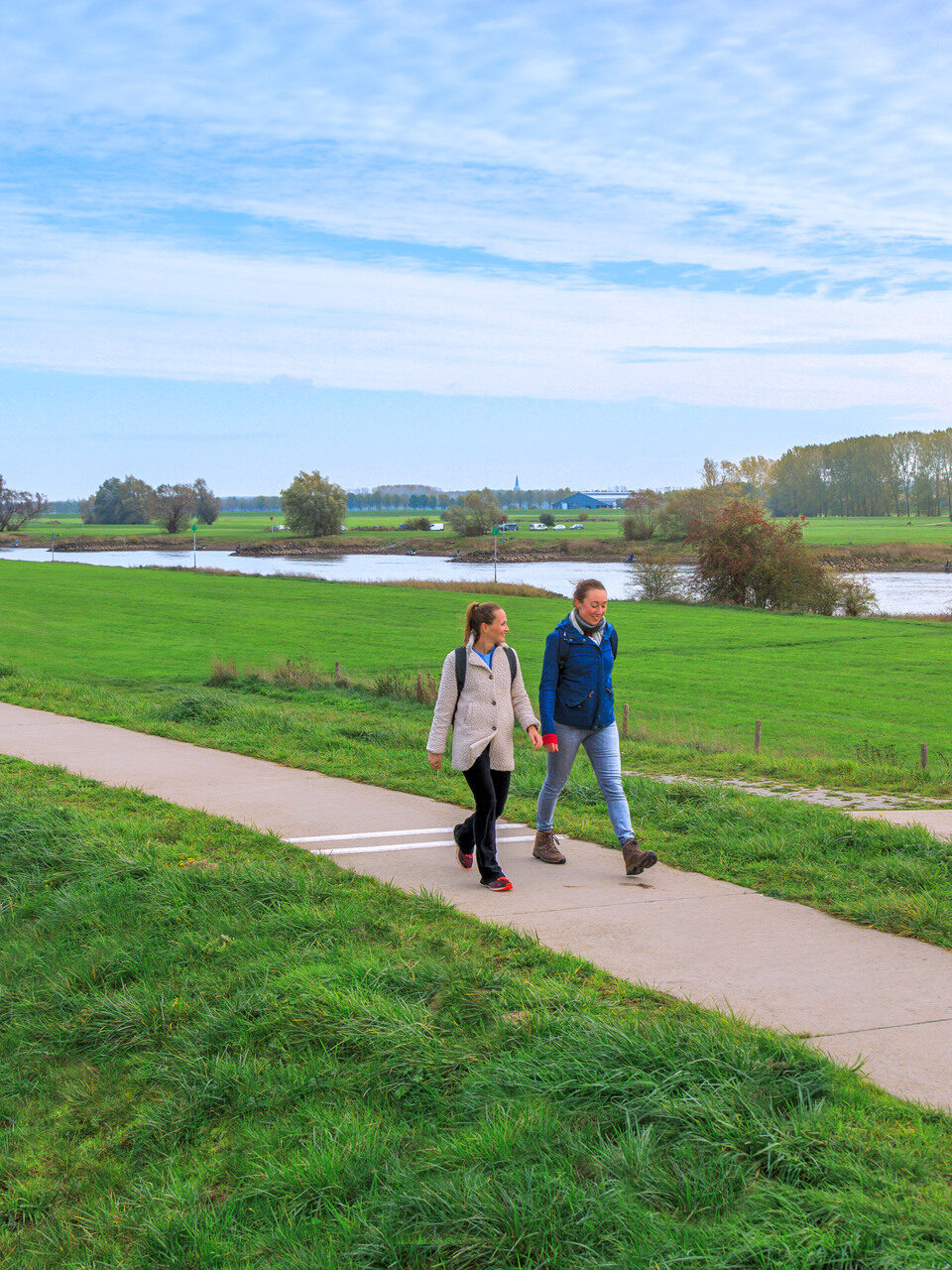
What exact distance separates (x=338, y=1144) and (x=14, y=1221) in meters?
1.15

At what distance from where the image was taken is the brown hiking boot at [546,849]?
7.41 m

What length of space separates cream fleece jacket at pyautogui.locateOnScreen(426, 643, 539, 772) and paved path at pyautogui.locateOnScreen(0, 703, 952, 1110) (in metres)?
0.78

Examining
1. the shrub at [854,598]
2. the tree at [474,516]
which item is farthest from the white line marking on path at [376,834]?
the tree at [474,516]

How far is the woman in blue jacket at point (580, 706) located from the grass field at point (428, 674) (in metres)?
0.72

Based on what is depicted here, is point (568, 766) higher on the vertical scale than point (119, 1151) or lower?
higher

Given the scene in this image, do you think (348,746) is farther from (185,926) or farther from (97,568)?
(97,568)

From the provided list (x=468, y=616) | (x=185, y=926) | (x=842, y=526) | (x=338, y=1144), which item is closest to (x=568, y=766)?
(x=468, y=616)

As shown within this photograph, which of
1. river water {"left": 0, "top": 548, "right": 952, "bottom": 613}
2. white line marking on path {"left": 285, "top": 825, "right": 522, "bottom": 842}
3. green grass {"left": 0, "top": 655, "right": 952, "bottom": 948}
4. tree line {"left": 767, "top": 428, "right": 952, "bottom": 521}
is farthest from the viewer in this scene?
tree line {"left": 767, "top": 428, "right": 952, "bottom": 521}

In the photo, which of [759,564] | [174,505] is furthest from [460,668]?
[174,505]

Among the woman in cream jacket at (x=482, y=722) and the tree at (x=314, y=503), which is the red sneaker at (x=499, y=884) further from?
the tree at (x=314, y=503)

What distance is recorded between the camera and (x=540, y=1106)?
13.0 ft

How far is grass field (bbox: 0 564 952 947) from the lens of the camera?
24.0 ft

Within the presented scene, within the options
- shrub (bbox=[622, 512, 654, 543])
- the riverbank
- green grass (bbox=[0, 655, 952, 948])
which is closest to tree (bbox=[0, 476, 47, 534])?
the riverbank

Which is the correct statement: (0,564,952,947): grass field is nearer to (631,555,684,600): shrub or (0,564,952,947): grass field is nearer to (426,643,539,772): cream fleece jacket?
(426,643,539,772): cream fleece jacket
